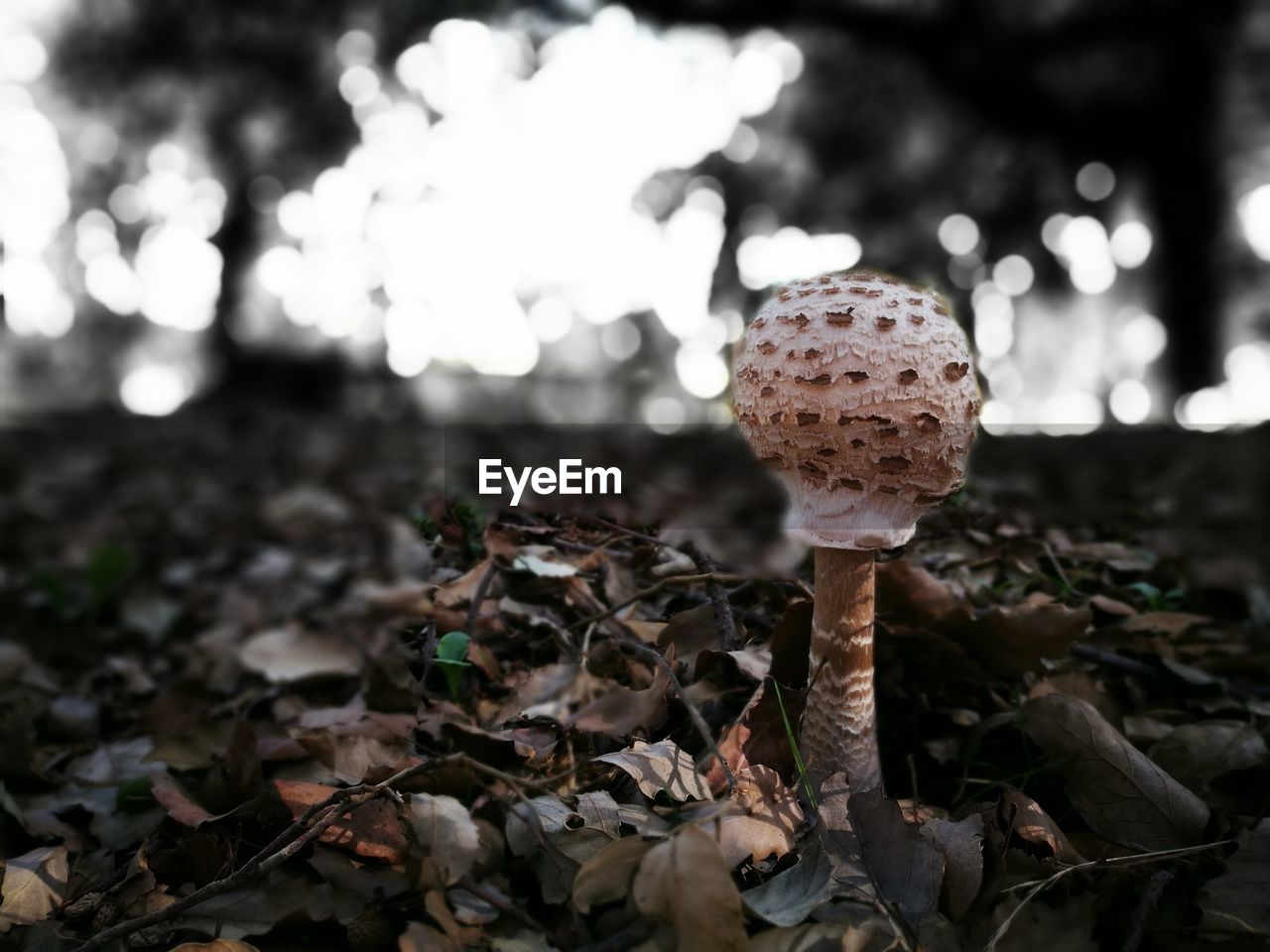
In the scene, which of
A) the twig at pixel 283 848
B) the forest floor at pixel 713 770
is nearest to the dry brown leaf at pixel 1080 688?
the forest floor at pixel 713 770

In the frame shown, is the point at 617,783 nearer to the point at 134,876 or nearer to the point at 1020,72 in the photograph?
the point at 134,876

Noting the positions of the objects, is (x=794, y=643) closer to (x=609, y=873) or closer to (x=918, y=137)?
(x=609, y=873)

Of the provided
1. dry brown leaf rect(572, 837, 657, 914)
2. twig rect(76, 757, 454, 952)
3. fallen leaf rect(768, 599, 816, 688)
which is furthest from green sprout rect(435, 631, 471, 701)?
fallen leaf rect(768, 599, 816, 688)

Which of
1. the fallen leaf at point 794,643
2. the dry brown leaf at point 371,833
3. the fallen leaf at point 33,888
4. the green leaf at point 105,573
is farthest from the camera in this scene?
the green leaf at point 105,573

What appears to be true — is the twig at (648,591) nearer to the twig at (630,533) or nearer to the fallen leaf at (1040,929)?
the twig at (630,533)

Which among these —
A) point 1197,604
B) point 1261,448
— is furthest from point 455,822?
point 1261,448

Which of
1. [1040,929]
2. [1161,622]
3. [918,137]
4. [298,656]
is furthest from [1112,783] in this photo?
[918,137]

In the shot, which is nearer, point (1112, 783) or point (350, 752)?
point (1112, 783)

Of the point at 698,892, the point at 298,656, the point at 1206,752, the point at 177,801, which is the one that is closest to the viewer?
the point at 698,892

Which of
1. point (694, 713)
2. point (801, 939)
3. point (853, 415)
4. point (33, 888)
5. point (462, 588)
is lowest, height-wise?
point (33, 888)
